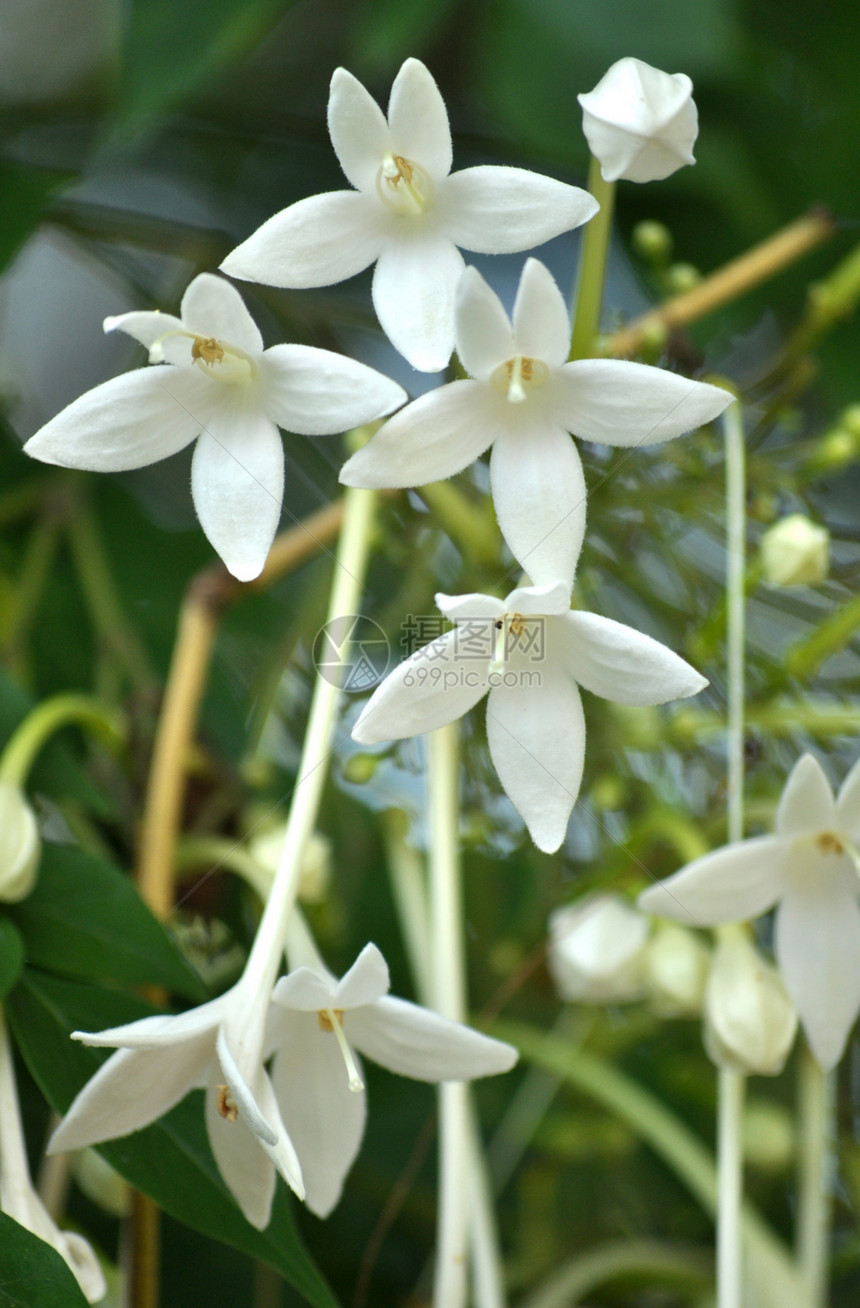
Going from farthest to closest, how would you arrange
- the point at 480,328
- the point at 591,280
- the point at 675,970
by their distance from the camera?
the point at 675,970 < the point at 591,280 < the point at 480,328

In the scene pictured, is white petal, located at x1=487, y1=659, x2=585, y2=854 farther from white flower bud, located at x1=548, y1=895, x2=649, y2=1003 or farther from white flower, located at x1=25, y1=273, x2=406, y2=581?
white flower bud, located at x1=548, y1=895, x2=649, y2=1003

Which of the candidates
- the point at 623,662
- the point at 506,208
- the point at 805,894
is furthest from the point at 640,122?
the point at 805,894

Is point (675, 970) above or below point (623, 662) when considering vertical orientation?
below

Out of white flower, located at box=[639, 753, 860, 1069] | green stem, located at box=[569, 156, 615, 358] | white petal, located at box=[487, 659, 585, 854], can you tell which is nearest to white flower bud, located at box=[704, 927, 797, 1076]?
white flower, located at box=[639, 753, 860, 1069]

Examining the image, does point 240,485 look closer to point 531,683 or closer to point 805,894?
point 531,683

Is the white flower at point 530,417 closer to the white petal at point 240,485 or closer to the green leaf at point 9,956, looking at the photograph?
the white petal at point 240,485

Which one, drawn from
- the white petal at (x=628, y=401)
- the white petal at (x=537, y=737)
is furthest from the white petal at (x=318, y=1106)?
the white petal at (x=628, y=401)

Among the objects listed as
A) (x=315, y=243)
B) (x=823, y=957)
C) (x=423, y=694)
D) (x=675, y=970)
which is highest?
(x=315, y=243)
